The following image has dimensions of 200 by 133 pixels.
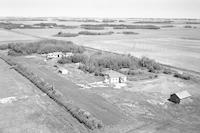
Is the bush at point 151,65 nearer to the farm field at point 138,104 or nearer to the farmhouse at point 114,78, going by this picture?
the farm field at point 138,104

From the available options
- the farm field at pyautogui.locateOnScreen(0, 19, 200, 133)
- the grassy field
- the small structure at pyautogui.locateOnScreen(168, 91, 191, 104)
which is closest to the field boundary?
the farm field at pyautogui.locateOnScreen(0, 19, 200, 133)

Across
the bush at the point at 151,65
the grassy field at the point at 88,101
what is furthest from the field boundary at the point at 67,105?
the bush at the point at 151,65

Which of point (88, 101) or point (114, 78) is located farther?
point (114, 78)

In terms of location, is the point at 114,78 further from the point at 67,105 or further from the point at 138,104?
the point at 67,105

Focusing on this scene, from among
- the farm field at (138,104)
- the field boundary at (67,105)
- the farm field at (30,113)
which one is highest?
the field boundary at (67,105)

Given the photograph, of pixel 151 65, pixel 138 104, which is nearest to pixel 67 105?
pixel 138 104

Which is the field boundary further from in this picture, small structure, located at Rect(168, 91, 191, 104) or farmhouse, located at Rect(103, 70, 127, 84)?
small structure, located at Rect(168, 91, 191, 104)

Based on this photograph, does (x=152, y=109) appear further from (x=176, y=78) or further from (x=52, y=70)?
(x=52, y=70)

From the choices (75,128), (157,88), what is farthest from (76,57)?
(75,128)

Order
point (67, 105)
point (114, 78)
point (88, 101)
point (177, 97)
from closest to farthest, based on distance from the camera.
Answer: point (67, 105)
point (88, 101)
point (177, 97)
point (114, 78)
